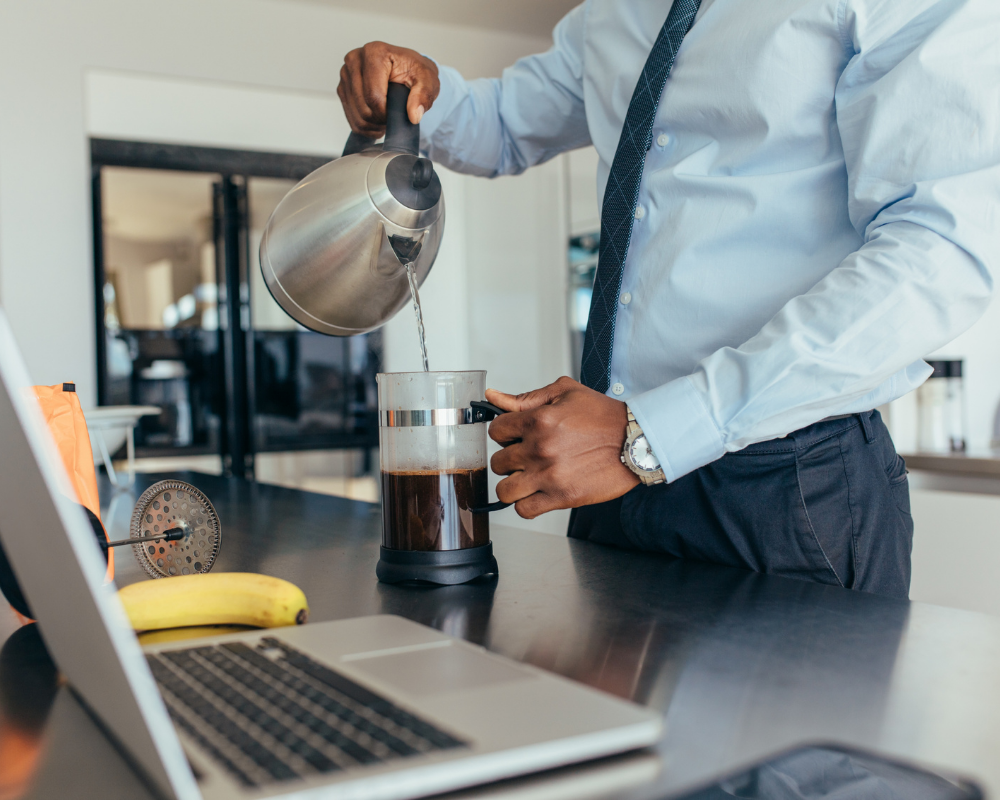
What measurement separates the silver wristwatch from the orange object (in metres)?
0.42

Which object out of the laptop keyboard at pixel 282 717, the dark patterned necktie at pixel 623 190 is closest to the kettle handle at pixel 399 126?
the dark patterned necktie at pixel 623 190

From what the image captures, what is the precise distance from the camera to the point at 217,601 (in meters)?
0.63

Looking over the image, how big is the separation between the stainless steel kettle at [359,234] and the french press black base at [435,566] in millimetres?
286

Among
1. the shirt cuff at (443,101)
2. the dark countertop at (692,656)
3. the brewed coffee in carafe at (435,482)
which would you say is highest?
the shirt cuff at (443,101)

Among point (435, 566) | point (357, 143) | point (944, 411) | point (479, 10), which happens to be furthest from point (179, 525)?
point (479, 10)

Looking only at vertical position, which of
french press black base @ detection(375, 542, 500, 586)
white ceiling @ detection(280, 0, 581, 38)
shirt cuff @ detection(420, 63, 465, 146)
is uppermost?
white ceiling @ detection(280, 0, 581, 38)

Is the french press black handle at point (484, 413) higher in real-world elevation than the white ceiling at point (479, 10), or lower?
lower

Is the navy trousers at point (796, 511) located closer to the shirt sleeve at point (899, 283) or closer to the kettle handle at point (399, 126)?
the shirt sleeve at point (899, 283)

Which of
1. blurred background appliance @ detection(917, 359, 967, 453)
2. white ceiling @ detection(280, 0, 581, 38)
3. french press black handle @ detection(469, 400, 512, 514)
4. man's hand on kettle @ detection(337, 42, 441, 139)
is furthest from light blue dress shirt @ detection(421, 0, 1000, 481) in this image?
white ceiling @ detection(280, 0, 581, 38)

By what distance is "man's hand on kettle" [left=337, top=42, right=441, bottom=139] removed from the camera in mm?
940

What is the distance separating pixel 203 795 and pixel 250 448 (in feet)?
12.7

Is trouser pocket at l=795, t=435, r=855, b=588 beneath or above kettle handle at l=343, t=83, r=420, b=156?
beneath

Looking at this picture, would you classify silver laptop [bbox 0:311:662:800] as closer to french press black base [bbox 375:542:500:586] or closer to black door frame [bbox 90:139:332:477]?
french press black base [bbox 375:542:500:586]

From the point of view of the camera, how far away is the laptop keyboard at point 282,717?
1.18 feet
